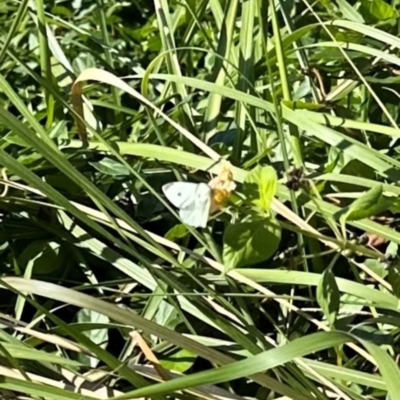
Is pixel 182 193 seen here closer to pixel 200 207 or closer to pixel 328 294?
pixel 200 207

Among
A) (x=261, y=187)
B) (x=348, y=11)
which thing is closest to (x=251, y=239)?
(x=261, y=187)

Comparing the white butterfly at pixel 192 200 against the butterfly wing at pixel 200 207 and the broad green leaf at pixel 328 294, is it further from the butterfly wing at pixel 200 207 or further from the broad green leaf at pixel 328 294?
the broad green leaf at pixel 328 294

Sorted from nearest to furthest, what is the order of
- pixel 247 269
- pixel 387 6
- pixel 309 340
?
1. pixel 309 340
2. pixel 247 269
3. pixel 387 6

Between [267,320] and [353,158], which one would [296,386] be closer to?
[267,320]

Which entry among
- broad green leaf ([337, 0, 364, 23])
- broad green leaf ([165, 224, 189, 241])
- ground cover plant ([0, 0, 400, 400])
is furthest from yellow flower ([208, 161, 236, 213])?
broad green leaf ([337, 0, 364, 23])

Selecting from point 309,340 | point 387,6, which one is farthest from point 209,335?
point 387,6

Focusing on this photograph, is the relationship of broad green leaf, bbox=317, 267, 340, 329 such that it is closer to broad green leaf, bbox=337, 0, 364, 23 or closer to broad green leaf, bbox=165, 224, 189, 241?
broad green leaf, bbox=165, 224, 189, 241

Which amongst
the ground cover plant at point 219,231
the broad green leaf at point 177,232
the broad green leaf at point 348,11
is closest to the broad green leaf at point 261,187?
the ground cover plant at point 219,231
